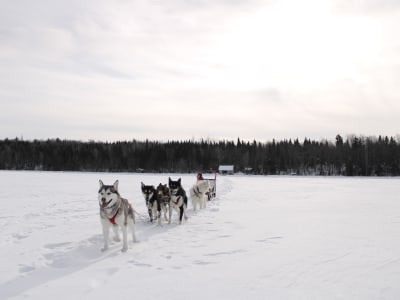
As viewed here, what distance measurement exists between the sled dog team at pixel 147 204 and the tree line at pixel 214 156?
80.6 m

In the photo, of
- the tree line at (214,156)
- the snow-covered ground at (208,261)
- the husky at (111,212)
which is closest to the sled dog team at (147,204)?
the husky at (111,212)

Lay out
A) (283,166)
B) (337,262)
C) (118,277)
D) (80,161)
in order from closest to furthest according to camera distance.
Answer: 1. (118,277)
2. (337,262)
3. (283,166)
4. (80,161)

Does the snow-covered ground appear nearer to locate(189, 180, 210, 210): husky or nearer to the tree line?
locate(189, 180, 210, 210): husky

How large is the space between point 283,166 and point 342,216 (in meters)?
89.0

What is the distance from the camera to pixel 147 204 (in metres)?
11.1

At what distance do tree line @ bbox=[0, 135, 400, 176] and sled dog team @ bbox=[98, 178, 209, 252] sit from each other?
8059cm

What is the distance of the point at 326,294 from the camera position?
480 cm

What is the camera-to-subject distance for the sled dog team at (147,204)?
24.3 feet

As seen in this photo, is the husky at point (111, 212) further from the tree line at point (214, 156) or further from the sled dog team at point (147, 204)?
the tree line at point (214, 156)

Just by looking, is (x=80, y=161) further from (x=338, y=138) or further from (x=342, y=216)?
(x=342, y=216)

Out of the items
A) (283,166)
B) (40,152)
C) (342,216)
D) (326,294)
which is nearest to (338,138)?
(283,166)

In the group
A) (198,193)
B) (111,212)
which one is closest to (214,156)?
(198,193)

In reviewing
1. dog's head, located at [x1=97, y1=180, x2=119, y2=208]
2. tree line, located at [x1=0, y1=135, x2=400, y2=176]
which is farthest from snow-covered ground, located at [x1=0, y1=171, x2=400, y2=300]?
tree line, located at [x1=0, y1=135, x2=400, y2=176]

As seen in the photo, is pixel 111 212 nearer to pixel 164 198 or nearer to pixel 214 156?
pixel 164 198
